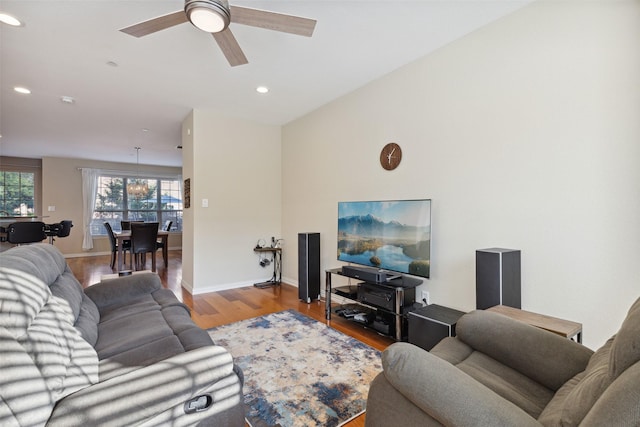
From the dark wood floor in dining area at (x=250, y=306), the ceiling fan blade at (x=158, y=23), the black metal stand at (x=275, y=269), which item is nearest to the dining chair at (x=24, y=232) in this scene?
the dark wood floor in dining area at (x=250, y=306)

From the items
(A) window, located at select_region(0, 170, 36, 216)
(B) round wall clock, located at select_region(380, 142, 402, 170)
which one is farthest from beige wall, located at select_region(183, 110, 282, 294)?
(A) window, located at select_region(0, 170, 36, 216)

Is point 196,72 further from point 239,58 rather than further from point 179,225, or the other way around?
point 179,225

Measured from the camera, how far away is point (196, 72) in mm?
3059

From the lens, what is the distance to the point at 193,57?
9.08 ft

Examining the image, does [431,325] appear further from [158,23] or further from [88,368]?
[158,23]

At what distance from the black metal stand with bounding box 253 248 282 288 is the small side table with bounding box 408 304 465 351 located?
9.13 feet

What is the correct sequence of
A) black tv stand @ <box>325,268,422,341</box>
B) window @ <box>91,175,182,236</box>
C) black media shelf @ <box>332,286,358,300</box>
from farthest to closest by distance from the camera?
window @ <box>91,175,182,236</box>, black media shelf @ <box>332,286,358,300</box>, black tv stand @ <box>325,268,422,341</box>

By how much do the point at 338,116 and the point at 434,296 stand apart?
2.42 m

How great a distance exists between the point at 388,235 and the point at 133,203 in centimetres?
840

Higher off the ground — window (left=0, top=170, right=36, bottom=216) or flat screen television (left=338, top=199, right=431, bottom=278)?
window (left=0, top=170, right=36, bottom=216)

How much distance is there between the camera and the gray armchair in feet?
2.31

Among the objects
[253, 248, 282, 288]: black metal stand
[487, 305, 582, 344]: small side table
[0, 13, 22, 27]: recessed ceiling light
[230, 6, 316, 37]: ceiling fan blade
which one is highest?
[0, 13, 22, 27]: recessed ceiling light

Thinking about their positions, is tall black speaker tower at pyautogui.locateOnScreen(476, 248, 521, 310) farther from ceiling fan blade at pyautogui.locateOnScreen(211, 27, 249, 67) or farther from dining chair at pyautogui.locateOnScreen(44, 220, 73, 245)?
dining chair at pyautogui.locateOnScreen(44, 220, 73, 245)

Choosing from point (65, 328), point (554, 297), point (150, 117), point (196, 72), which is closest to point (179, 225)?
point (150, 117)
